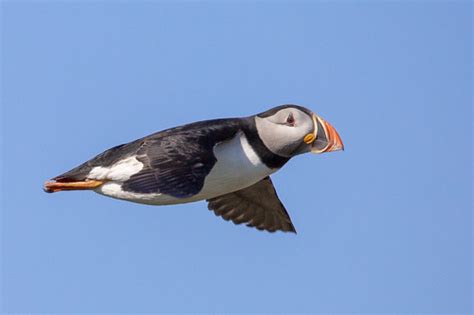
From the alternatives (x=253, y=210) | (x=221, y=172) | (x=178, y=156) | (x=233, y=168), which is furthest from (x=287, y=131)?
(x=253, y=210)

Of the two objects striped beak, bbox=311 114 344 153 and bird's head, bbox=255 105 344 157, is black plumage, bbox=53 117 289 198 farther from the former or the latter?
striped beak, bbox=311 114 344 153

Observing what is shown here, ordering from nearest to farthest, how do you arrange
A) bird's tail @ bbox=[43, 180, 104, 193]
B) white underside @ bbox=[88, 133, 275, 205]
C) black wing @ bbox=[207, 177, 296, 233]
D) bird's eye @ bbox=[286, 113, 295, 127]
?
white underside @ bbox=[88, 133, 275, 205] → bird's tail @ bbox=[43, 180, 104, 193] → bird's eye @ bbox=[286, 113, 295, 127] → black wing @ bbox=[207, 177, 296, 233]

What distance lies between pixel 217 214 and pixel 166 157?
11.2ft

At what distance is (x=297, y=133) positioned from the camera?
44.9 feet

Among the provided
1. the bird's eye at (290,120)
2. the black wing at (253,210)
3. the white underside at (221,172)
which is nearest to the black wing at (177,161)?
the white underside at (221,172)

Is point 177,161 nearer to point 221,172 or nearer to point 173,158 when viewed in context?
point 173,158

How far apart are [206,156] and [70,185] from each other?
163 cm

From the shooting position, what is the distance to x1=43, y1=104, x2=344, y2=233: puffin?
12.3 metres

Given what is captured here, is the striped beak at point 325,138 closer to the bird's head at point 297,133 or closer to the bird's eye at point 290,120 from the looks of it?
the bird's head at point 297,133

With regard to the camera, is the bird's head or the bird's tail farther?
the bird's head

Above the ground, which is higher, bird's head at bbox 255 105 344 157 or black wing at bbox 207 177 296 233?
bird's head at bbox 255 105 344 157

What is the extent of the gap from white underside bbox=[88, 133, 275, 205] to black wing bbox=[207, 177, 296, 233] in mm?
1871

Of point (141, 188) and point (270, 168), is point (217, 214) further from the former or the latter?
point (141, 188)

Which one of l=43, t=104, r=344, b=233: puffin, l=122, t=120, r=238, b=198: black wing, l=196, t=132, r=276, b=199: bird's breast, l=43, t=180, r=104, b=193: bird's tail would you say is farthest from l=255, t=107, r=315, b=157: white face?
l=43, t=180, r=104, b=193: bird's tail
